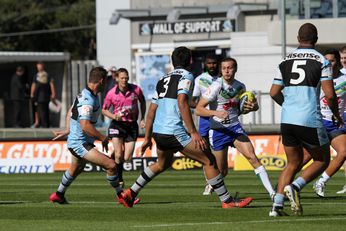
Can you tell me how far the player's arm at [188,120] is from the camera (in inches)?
635

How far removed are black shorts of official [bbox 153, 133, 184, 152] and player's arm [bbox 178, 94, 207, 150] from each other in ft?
0.97

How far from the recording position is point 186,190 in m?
21.4

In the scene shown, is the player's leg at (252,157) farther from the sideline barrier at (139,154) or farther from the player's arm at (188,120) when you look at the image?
the sideline barrier at (139,154)

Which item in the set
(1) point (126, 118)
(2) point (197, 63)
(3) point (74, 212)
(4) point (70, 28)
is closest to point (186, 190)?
(1) point (126, 118)

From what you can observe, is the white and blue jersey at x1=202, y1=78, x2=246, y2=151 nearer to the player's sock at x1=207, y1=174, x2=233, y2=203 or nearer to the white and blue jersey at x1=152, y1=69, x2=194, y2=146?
the white and blue jersey at x1=152, y1=69, x2=194, y2=146

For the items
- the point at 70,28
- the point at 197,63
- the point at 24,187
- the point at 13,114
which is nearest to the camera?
the point at 24,187

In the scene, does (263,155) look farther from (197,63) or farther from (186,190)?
(197,63)

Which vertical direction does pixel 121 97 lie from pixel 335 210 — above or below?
above

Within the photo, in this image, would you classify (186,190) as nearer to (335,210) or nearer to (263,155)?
(335,210)

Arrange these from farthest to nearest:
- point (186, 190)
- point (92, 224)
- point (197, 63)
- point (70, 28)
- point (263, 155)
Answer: point (70, 28), point (197, 63), point (263, 155), point (186, 190), point (92, 224)

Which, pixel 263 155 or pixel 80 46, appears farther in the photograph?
pixel 80 46

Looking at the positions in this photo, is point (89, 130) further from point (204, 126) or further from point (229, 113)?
point (204, 126)

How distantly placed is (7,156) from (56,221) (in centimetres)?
1673

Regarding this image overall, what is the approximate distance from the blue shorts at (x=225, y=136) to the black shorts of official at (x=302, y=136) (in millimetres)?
3344
